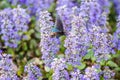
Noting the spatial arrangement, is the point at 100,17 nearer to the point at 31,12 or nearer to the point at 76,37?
the point at 76,37

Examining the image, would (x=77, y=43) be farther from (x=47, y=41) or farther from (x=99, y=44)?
(x=47, y=41)

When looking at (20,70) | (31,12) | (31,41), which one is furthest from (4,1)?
(20,70)

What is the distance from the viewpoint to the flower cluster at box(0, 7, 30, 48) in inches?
177

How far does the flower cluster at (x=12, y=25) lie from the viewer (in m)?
4.51

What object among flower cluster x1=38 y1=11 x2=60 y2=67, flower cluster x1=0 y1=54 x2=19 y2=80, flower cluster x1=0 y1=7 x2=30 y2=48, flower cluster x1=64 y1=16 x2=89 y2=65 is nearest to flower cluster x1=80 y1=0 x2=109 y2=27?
flower cluster x1=64 y1=16 x2=89 y2=65

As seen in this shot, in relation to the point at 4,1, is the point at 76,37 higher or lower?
lower

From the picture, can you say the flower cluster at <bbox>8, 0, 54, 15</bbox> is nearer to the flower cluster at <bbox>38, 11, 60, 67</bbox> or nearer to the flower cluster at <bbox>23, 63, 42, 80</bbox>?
the flower cluster at <bbox>38, 11, 60, 67</bbox>

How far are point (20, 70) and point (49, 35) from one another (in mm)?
874

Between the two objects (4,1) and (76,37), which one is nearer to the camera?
(76,37)

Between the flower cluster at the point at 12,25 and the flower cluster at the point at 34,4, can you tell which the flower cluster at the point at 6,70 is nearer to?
the flower cluster at the point at 12,25

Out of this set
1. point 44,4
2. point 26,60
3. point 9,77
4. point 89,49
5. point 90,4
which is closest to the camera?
point 9,77

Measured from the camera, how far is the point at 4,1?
564 centimetres

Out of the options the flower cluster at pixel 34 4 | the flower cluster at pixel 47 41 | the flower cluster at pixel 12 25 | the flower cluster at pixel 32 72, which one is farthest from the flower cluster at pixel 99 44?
the flower cluster at pixel 34 4

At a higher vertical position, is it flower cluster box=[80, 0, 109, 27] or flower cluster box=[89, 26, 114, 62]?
flower cluster box=[80, 0, 109, 27]
